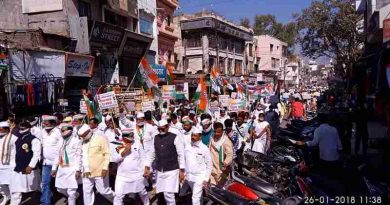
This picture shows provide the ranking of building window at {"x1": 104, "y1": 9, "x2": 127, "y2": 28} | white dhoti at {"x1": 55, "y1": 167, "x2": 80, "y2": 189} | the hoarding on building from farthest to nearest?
building window at {"x1": 104, "y1": 9, "x2": 127, "y2": 28} → the hoarding on building → white dhoti at {"x1": 55, "y1": 167, "x2": 80, "y2": 189}

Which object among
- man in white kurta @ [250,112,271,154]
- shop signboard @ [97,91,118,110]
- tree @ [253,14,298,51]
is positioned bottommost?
man in white kurta @ [250,112,271,154]

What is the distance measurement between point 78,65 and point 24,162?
32.2 ft

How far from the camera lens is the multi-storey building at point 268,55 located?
216 feet

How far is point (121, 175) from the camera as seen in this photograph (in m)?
7.76

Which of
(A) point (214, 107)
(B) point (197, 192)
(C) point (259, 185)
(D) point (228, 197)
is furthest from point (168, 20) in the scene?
(D) point (228, 197)

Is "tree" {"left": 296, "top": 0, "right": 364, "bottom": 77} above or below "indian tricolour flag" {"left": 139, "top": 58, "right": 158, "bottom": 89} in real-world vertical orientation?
above

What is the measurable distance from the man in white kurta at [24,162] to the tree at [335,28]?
25081 millimetres

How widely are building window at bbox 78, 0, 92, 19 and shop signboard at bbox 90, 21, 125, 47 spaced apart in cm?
129

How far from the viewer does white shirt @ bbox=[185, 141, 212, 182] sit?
25.0 feet

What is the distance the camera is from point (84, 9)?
20547 millimetres

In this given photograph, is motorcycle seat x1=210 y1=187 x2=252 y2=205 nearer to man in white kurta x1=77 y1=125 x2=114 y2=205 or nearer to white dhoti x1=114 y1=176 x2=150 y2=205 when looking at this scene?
white dhoti x1=114 y1=176 x2=150 y2=205

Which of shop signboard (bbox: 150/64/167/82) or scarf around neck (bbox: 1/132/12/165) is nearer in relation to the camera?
scarf around neck (bbox: 1/132/12/165)

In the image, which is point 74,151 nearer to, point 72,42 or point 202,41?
point 72,42

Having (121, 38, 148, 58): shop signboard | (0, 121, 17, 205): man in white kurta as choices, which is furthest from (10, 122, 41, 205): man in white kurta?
(121, 38, 148, 58): shop signboard
